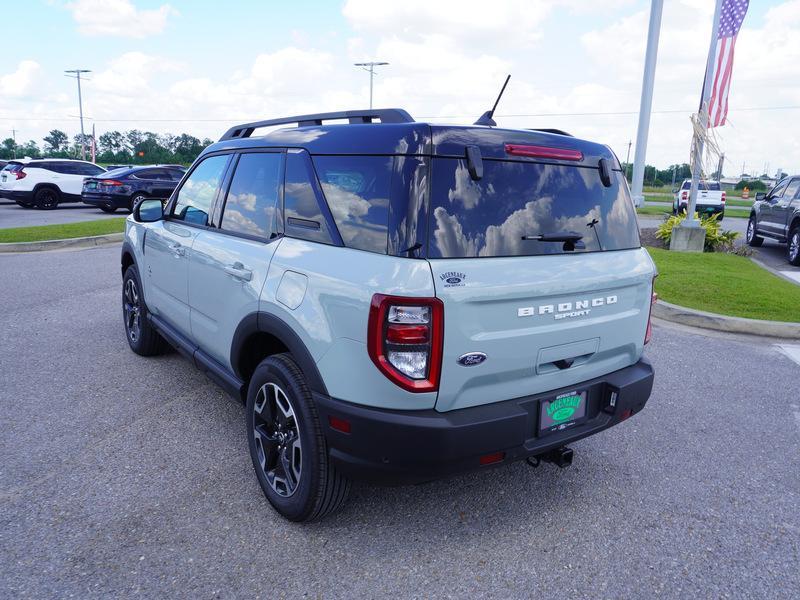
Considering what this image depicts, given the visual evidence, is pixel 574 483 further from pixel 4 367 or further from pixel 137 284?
pixel 4 367

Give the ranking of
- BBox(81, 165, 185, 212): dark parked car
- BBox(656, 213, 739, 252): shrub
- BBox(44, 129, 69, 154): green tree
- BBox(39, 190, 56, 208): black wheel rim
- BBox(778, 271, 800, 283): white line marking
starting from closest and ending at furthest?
BBox(778, 271, 800, 283): white line marking → BBox(656, 213, 739, 252): shrub → BBox(81, 165, 185, 212): dark parked car → BBox(39, 190, 56, 208): black wheel rim → BBox(44, 129, 69, 154): green tree

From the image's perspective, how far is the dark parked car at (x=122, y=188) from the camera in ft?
58.2

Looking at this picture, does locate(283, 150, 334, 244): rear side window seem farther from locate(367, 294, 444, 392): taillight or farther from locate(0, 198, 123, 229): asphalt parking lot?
locate(0, 198, 123, 229): asphalt parking lot

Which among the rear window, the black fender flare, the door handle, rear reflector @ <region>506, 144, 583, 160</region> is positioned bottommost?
the black fender flare

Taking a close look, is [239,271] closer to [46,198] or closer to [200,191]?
[200,191]

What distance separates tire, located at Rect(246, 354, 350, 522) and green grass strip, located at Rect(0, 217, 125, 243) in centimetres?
1068

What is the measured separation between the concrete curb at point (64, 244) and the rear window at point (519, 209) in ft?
37.0

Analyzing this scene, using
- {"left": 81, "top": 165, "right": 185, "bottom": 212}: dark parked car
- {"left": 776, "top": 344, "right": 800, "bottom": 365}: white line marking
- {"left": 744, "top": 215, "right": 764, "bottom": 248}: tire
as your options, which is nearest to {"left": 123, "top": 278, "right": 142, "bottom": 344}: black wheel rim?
{"left": 776, "top": 344, "right": 800, "bottom": 365}: white line marking

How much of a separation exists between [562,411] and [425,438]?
792mm

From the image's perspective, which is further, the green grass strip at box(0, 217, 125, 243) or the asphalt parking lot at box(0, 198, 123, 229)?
the asphalt parking lot at box(0, 198, 123, 229)

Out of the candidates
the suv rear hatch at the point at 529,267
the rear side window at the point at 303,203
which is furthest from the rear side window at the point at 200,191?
the suv rear hatch at the point at 529,267

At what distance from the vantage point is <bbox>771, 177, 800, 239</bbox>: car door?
42.2 feet

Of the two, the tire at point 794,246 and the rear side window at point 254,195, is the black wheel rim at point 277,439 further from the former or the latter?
the tire at point 794,246

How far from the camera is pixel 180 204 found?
437 cm
